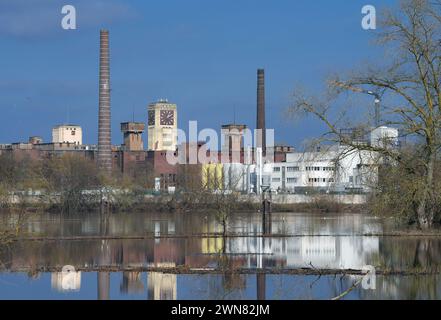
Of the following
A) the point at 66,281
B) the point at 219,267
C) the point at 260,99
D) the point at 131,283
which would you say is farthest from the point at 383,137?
→ the point at 260,99

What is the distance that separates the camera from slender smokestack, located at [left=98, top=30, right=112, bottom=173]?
9694 cm

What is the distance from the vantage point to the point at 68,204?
76500 mm

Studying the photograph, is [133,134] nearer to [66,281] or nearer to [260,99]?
[260,99]

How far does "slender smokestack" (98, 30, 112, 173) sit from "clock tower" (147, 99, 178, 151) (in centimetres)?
5115

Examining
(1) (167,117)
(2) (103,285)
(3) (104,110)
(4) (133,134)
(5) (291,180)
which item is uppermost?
(1) (167,117)

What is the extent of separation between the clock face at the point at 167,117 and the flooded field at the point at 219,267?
407 ft

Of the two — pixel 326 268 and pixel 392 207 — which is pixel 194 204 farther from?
pixel 326 268

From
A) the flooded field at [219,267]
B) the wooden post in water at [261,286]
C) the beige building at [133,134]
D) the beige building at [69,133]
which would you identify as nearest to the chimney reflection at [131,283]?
the flooded field at [219,267]

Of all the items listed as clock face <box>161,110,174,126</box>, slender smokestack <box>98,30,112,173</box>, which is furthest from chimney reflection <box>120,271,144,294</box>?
clock face <box>161,110,174,126</box>

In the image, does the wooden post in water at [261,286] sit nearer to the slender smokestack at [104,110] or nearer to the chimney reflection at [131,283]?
the chimney reflection at [131,283]

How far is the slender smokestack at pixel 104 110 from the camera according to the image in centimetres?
9694

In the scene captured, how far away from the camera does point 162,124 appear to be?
15588 cm

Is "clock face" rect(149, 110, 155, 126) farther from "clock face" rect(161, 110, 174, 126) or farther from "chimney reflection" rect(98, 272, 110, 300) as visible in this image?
"chimney reflection" rect(98, 272, 110, 300)

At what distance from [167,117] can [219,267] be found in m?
137
